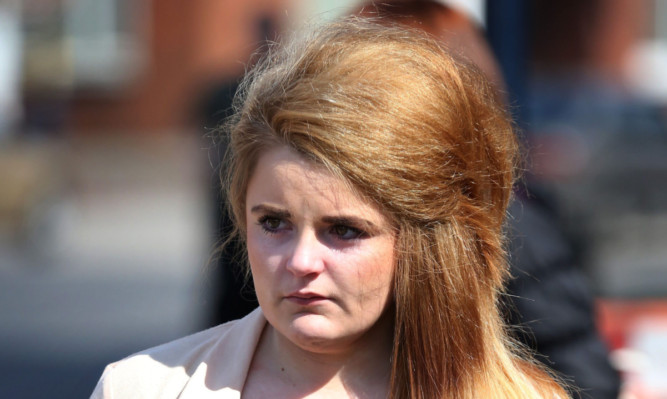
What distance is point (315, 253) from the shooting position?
1.48 meters

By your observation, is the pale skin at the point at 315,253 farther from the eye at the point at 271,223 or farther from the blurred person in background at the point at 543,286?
the blurred person in background at the point at 543,286

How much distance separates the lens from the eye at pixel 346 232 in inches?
58.9

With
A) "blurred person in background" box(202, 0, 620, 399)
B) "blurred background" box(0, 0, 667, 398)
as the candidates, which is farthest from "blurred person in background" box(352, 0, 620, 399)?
"blurred background" box(0, 0, 667, 398)

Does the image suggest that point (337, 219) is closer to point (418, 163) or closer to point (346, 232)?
point (346, 232)

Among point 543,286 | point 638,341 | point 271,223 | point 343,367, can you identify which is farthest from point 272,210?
point 638,341

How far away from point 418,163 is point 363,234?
0.15 metres

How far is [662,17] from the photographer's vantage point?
21.4ft

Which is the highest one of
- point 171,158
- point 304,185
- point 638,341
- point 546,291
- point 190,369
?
point 171,158

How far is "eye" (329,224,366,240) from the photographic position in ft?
4.91

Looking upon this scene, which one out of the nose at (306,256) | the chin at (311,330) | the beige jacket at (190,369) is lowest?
the beige jacket at (190,369)

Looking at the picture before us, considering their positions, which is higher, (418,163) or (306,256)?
(418,163)

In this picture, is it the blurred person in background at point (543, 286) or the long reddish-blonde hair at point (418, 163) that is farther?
the blurred person in background at point (543, 286)

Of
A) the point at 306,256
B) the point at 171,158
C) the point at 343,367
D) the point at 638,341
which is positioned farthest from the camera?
the point at 171,158

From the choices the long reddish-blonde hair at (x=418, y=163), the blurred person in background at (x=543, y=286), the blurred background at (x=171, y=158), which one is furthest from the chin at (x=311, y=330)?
the blurred background at (x=171, y=158)
